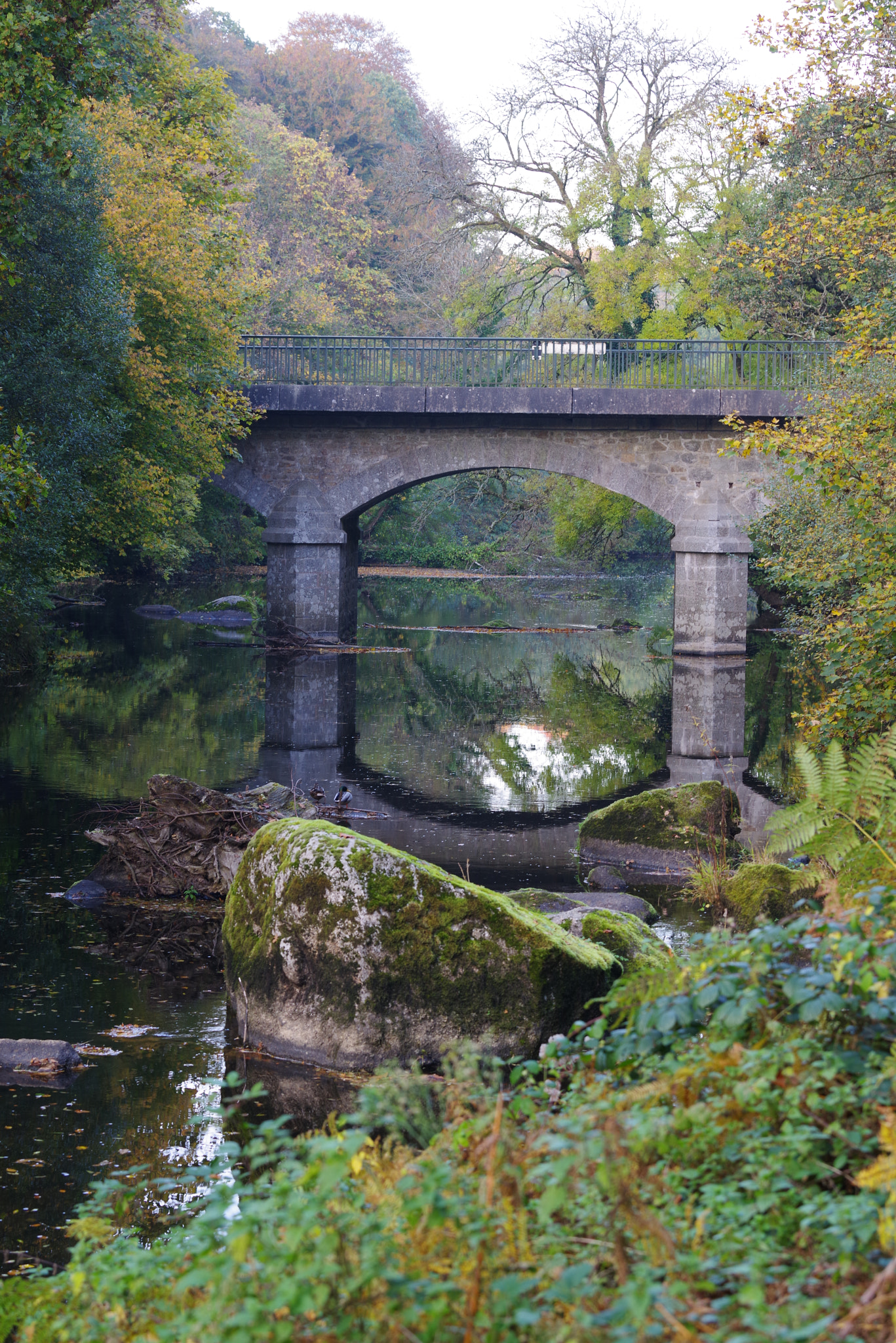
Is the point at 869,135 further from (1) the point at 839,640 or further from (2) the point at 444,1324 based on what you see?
(2) the point at 444,1324

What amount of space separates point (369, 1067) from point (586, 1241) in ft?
9.92

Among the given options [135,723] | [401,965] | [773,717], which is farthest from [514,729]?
[401,965]

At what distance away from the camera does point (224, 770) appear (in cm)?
1230

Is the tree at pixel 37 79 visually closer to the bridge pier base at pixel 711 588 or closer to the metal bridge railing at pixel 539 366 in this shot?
the metal bridge railing at pixel 539 366

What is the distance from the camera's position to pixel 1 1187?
14.4 feet

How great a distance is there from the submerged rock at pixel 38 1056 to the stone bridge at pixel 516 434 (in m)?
17.4

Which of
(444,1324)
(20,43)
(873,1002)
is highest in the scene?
(20,43)

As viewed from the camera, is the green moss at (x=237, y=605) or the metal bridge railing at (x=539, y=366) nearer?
the metal bridge railing at (x=539, y=366)

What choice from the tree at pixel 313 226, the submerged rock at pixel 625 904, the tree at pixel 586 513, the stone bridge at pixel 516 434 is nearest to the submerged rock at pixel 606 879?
the submerged rock at pixel 625 904

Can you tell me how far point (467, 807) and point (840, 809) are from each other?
719cm

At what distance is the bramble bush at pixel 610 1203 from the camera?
2252 millimetres

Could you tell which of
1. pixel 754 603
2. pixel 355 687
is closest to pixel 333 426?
pixel 355 687

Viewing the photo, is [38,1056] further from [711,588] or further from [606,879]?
[711,588]

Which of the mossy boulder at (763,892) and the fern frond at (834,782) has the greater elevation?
the fern frond at (834,782)
